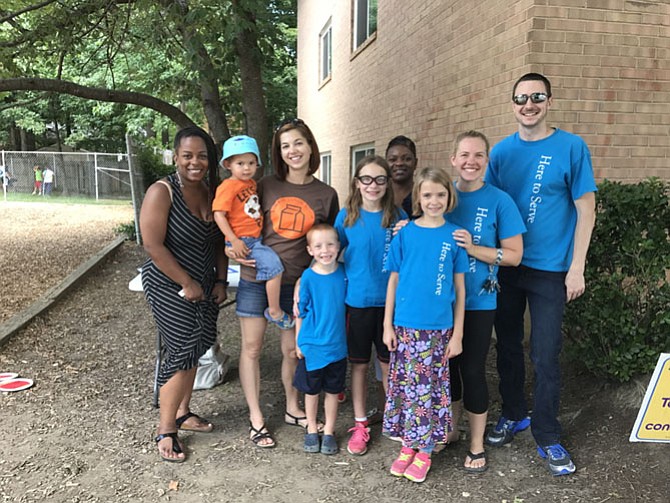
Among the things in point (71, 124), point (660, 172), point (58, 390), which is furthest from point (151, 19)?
point (71, 124)

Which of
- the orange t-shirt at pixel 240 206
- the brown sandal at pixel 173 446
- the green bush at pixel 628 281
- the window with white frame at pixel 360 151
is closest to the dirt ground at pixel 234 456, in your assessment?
the brown sandal at pixel 173 446

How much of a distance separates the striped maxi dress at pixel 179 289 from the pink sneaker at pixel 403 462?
1322 mm

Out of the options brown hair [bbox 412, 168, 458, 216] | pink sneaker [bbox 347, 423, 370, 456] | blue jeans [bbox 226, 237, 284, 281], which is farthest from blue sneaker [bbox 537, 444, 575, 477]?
blue jeans [bbox 226, 237, 284, 281]

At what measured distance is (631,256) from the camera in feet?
11.2

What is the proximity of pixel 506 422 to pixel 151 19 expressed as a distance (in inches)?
333

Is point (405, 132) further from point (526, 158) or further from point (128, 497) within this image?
point (128, 497)

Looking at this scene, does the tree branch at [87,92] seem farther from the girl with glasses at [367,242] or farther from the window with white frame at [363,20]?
the girl with glasses at [367,242]

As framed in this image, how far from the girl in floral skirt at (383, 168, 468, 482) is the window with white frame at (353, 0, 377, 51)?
22.5ft

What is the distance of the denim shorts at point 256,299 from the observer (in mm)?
3387

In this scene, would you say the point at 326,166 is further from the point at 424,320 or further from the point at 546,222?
the point at 424,320

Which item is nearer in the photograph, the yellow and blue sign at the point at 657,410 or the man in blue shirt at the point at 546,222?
the yellow and blue sign at the point at 657,410

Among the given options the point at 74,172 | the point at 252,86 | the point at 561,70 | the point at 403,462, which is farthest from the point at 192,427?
the point at 74,172

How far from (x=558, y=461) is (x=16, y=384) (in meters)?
3.97

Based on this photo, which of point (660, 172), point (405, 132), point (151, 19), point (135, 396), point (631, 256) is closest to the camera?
point (631, 256)
